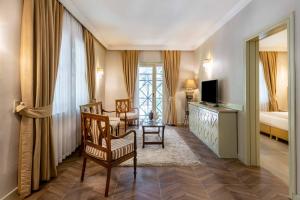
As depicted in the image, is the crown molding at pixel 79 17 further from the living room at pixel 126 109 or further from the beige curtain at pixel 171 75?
the beige curtain at pixel 171 75

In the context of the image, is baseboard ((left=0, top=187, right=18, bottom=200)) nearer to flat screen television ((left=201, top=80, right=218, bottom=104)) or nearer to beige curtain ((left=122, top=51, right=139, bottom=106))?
flat screen television ((left=201, top=80, right=218, bottom=104))

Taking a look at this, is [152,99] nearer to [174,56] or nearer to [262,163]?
[174,56]

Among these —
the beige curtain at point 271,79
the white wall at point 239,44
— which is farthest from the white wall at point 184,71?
the beige curtain at point 271,79

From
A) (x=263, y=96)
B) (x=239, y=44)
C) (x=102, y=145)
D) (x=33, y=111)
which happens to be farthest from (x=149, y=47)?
(x=33, y=111)

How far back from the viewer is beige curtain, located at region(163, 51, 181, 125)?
268 inches

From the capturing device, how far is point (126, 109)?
19.6ft

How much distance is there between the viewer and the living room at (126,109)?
2.18 metres

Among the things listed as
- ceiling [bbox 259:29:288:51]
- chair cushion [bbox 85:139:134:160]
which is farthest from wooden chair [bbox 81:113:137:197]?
ceiling [bbox 259:29:288:51]

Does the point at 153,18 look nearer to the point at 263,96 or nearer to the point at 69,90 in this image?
the point at 69,90

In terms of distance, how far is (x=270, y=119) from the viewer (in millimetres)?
4969

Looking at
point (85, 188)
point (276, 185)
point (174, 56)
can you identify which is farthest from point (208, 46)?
point (85, 188)

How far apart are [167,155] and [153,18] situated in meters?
2.89

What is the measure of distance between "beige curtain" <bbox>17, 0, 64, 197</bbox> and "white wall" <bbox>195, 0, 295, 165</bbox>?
301 cm

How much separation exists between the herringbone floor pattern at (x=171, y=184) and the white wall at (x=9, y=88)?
0.43 m
